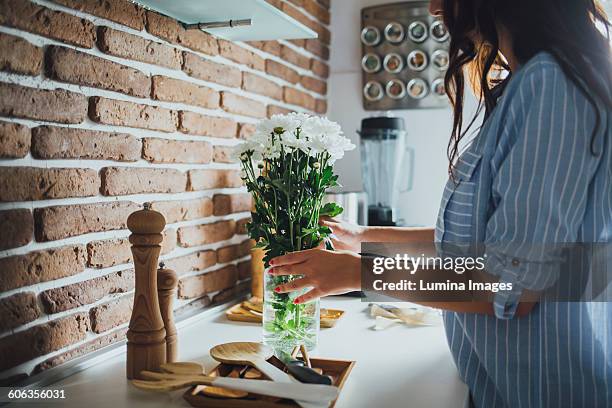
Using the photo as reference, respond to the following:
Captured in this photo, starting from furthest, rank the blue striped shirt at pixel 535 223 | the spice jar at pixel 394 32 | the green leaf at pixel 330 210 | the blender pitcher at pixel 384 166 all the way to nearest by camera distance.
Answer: the spice jar at pixel 394 32 → the blender pitcher at pixel 384 166 → the green leaf at pixel 330 210 → the blue striped shirt at pixel 535 223

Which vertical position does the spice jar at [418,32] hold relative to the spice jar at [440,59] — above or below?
above

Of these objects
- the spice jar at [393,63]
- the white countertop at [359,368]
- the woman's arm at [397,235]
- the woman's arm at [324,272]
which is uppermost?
the spice jar at [393,63]

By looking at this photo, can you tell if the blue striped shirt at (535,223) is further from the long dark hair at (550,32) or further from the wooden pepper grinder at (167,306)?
the wooden pepper grinder at (167,306)

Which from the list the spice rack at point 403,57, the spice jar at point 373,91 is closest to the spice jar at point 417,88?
the spice rack at point 403,57

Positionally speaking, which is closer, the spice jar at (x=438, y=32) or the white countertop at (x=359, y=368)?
the white countertop at (x=359, y=368)

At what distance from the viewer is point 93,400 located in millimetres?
863

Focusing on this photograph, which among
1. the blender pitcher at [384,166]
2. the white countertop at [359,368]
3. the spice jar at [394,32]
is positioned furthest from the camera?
the spice jar at [394,32]

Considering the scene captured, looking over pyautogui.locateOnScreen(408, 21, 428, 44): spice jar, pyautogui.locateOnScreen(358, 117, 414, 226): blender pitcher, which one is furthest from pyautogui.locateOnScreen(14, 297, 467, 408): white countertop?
pyautogui.locateOnScreen(408, 21, 428, 44): spice jar

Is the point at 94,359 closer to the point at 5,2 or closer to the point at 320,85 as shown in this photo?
the point at 5,2

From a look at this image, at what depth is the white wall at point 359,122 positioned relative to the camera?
2.08 meters

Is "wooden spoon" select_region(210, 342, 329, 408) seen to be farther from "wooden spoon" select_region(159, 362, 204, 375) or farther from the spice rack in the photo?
the spice rack

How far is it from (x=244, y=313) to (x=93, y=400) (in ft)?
1.72

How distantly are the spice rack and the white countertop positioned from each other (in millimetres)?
965

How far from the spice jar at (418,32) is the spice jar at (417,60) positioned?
0.04m
